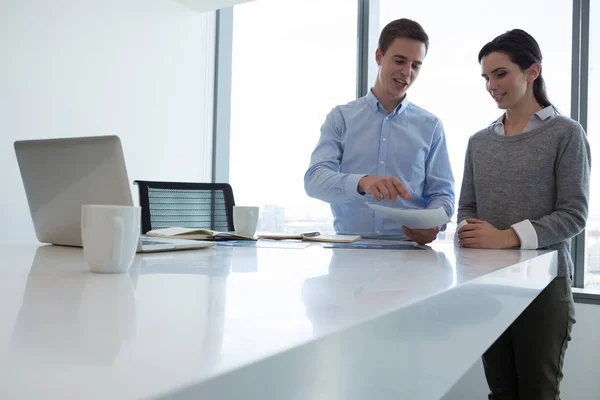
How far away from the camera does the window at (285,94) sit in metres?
4.12

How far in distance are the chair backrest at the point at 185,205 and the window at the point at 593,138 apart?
2109mm

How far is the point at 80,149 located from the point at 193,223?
1525 millimetres

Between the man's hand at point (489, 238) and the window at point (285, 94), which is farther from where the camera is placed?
the window at point (285, 94)

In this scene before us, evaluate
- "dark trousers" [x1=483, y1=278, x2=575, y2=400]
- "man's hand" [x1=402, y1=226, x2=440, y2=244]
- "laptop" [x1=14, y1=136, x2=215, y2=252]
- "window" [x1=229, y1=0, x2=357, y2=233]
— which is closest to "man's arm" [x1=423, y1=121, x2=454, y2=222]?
"man's hand" [x1=402, y1=226, x2=440, y2=244]

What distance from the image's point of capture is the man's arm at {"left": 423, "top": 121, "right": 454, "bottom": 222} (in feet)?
6.76

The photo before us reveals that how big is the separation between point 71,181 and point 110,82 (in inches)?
106

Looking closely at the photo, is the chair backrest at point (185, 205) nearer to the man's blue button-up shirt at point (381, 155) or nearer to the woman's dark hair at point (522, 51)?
the man's blue button-up shirt at point (381, 155)

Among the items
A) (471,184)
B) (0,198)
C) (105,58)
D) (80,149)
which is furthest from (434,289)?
(105,58)

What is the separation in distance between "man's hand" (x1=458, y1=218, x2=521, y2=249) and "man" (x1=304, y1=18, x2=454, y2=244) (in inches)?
17.3

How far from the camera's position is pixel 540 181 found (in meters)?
1.78

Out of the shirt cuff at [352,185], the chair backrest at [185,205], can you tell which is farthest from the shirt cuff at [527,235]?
the chair backrest at [185,205]

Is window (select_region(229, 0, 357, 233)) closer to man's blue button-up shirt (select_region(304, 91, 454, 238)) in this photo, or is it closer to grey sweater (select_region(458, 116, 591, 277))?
man's blue button-up shirt (select_region(304, 91, 454, 238))

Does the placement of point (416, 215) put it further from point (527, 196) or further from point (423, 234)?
point (527, 196)

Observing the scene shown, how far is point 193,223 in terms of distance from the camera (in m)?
2.56
